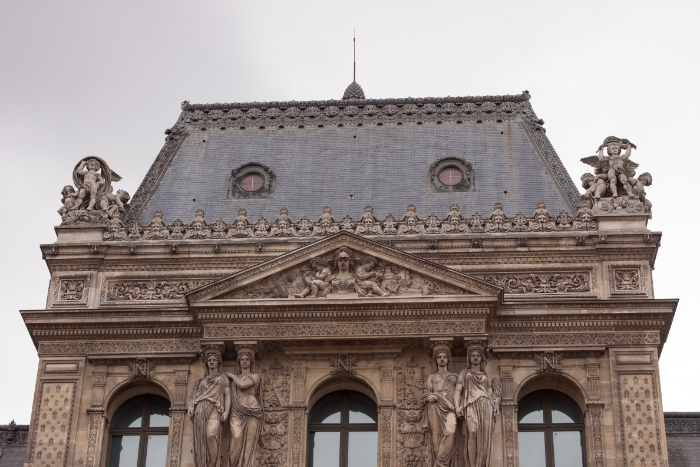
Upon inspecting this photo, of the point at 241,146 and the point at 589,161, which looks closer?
the point at 589,161

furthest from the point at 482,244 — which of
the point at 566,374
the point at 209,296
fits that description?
the point at 209,296

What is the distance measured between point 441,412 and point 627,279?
17.6ft

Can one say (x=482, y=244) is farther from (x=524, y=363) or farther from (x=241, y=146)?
(x=241, y=146)

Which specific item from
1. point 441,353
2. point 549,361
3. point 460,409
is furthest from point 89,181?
point 549,361

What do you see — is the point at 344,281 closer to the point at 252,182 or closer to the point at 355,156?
the point at 252,182

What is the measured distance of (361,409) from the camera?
3334 cm

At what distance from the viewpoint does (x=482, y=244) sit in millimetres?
34438

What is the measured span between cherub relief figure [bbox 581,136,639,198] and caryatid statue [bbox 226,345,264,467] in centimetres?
882

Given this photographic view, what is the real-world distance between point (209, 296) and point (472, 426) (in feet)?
20.6

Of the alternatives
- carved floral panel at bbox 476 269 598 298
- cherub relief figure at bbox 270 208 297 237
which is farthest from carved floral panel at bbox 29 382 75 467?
carved floral panel at bbox 476 269 598 298

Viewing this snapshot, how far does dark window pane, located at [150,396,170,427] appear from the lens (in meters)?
33.5

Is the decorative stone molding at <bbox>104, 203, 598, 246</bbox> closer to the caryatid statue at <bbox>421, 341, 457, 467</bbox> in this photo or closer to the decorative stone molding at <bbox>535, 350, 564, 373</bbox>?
the decorative stone molding at <bbox>535, 350, 564, 373</bbox>

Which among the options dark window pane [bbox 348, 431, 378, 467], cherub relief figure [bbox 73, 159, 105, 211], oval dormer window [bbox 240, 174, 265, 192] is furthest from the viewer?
oval dormer window [bbox 240, 174, 265, 192]

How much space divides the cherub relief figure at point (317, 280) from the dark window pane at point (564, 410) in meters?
5.29
